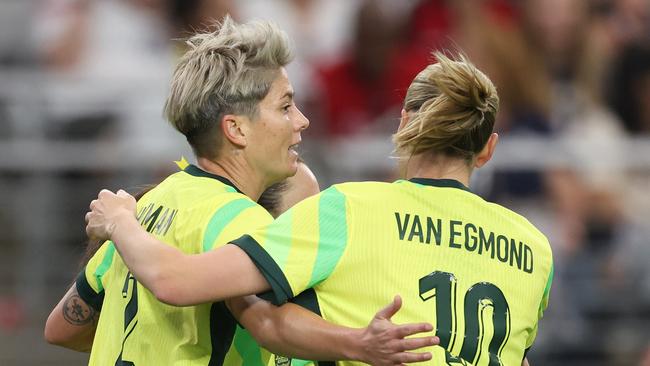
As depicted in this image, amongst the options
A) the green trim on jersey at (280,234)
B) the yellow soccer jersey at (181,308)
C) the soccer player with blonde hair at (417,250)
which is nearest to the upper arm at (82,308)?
the yellow soccer jersey at (181,308)

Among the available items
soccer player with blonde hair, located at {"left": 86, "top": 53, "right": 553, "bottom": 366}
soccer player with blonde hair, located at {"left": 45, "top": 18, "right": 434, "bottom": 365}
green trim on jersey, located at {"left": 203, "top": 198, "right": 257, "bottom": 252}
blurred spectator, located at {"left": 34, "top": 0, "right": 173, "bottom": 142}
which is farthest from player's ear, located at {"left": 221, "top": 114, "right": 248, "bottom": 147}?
blurred spectator, located at {"left": 34, "top": 0, "right": 173, "bottom": 142}

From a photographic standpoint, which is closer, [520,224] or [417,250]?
[417,250]

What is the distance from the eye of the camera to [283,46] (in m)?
4.38

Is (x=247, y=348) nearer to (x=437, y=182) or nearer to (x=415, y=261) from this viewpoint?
(x=415, y=261)

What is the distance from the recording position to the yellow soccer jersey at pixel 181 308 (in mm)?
4031

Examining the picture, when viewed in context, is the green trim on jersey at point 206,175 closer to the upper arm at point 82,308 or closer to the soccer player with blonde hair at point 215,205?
the soccer player with blonde hair at point 215,205

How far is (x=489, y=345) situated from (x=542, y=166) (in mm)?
4736

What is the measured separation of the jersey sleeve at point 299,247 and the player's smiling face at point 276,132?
461 mm

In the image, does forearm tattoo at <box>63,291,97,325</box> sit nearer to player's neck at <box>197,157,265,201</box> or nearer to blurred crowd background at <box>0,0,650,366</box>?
player's neck at <box>197,157,265,201</box>

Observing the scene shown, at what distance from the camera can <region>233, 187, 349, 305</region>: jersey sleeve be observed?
3.83 m

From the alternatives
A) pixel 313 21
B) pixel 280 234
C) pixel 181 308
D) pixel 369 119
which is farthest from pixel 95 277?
pixel 313 21

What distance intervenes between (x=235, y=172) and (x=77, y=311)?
794mm

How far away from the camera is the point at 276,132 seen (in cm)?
434

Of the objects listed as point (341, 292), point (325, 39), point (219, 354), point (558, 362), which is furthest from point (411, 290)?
point (325, 39)
